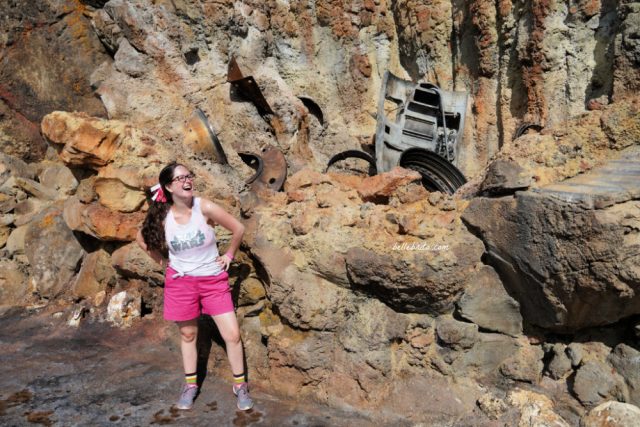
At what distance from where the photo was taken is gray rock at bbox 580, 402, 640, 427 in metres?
2.30

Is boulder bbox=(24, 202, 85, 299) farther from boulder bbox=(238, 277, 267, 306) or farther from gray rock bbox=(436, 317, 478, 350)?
gray rock bbox=(436, 317, 478, 350)

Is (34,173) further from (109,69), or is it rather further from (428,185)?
(428,185)

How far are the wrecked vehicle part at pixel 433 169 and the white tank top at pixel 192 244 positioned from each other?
3.28 metres

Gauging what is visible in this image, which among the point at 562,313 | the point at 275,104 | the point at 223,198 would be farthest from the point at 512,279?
the point at 275,104

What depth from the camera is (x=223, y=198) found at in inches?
149

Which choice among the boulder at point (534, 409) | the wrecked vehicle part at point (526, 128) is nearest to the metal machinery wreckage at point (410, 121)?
the wrecked vehicle part at point (526, 128)

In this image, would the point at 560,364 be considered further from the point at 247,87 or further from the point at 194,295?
the point at 247,87

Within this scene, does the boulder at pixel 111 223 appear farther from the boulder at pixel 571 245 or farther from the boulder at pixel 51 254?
the boulder at pixel 571 245

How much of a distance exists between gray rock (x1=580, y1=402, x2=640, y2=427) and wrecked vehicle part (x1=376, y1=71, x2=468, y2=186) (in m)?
4.27

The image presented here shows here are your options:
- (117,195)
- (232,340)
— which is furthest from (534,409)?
(117,195)

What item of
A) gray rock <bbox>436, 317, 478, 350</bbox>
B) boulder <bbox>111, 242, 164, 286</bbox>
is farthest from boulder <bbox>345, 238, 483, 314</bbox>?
boulder <bbox>111, 242, 164, 286</bbox>

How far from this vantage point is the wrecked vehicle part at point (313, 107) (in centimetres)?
738

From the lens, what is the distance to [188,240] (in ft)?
8.46

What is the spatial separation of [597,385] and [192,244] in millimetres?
2564
